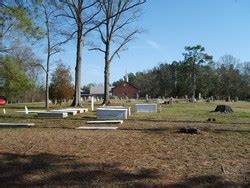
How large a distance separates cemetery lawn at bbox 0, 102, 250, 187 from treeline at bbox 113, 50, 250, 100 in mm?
91785

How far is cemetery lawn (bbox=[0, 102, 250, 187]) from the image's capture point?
7133 mm

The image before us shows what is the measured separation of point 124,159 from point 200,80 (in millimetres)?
100694

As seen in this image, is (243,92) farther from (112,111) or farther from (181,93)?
(112,111)

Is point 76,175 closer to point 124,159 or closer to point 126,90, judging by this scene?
point 124,159

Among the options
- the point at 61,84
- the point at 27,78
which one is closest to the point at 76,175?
the point at 27,78

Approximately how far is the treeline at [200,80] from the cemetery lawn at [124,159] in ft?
301

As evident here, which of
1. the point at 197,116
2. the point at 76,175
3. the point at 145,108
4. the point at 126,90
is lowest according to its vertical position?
the point at 76,175

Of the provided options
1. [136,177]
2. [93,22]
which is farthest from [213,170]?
[93,22]

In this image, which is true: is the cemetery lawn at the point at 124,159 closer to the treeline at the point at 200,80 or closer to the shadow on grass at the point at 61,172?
the shadow on grass at the point at 61,172

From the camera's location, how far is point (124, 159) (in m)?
8.30

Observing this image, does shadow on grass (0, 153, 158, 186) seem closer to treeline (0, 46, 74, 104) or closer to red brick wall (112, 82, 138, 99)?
treeline (0, 46, 74, 104)

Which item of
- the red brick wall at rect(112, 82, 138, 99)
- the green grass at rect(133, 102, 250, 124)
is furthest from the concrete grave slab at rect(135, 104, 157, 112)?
the red brick wall at rect(112, 82, 138, 99)

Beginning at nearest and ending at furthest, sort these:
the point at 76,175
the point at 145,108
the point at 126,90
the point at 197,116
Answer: the point at 76,175, the point at 197,116, the point at 145,108, the point at 126,90

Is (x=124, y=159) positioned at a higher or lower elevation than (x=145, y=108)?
lower
